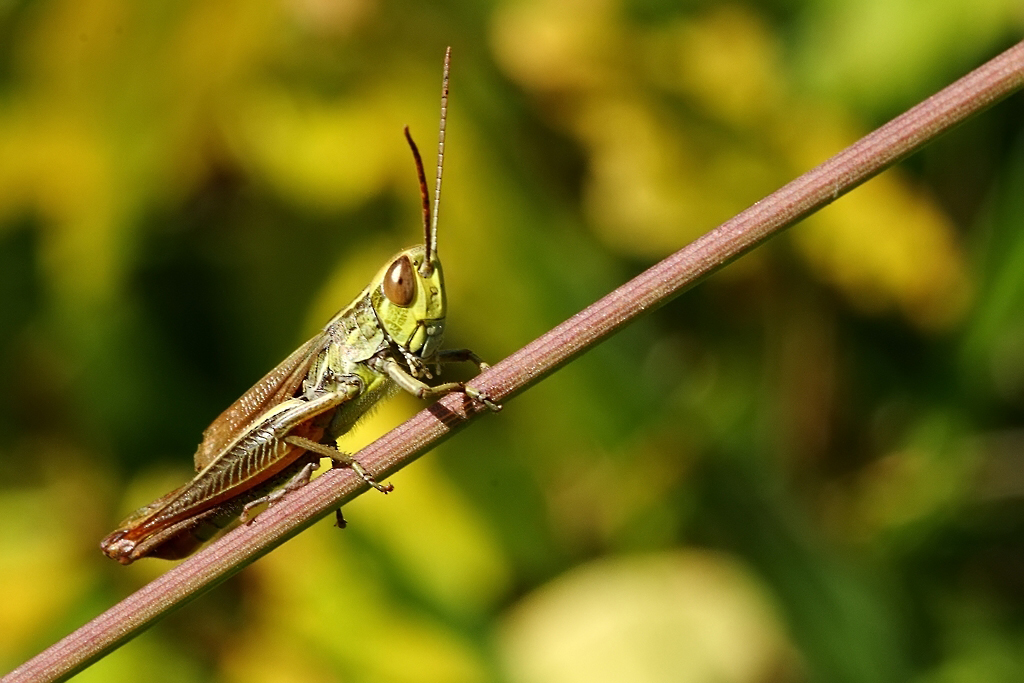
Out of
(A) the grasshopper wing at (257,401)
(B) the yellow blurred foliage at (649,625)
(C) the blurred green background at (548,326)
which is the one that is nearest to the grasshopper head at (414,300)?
(A) the grasshopper wing at (257,401)

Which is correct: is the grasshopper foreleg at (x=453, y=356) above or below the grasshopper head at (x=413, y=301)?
below

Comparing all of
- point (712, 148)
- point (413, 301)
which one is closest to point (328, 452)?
point (413, 301)

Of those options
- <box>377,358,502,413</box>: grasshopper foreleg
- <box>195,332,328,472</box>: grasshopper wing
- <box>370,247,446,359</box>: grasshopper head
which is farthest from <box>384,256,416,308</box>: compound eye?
<box>195,332,328,472</box>: grasshopper wing

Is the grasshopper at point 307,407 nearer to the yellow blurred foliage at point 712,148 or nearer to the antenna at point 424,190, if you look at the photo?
the antenna at point 424,190

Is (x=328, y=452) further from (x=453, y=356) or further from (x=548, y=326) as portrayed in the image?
(x=548, y=326)

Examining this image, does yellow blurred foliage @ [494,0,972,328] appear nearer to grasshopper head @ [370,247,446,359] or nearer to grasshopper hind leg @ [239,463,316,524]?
grasshopper head @ [370,247,446,359]

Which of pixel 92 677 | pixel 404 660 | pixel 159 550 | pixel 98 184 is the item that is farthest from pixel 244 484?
pixel 98 184
